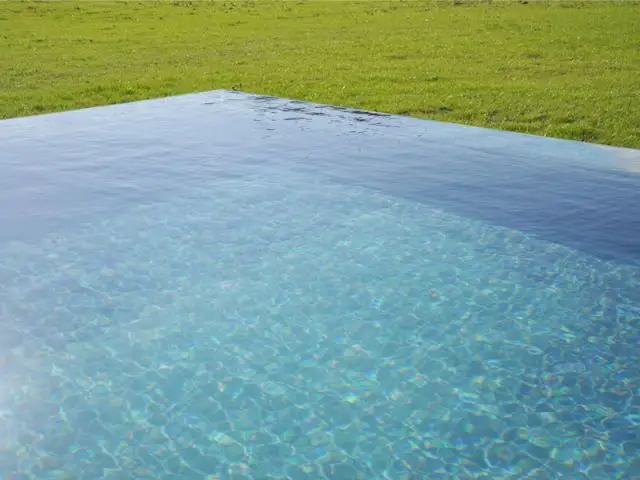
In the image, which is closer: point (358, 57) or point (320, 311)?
point (320, 311)

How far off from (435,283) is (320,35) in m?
20.2

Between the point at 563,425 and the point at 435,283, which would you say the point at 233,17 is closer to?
the point at 435,283

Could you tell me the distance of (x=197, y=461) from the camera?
4.30 meters

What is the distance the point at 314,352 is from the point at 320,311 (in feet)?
2.26

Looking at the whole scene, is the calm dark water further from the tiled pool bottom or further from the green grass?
the green grass

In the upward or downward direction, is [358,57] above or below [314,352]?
below

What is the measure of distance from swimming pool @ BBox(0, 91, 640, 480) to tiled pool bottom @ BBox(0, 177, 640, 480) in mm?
19

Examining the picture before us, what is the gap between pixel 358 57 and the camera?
2072cm

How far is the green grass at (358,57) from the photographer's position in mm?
14078

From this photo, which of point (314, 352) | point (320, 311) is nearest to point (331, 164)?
point (320, 311)

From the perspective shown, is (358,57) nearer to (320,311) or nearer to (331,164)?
(331,164)

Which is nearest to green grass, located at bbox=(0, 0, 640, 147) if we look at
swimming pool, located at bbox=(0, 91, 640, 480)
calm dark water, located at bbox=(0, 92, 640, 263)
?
calm dark water, located at bbox=(0, 92, 640, 263)

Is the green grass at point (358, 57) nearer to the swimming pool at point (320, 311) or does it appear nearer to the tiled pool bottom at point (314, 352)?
the swimming pool at point (320, 311)

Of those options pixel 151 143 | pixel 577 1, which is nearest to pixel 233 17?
pixel 577 1
